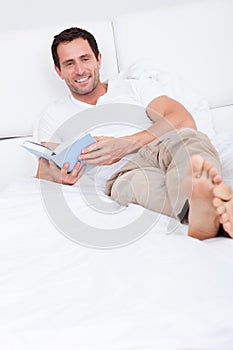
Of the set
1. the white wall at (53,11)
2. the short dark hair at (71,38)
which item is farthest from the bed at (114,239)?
the white wall at (53,11)

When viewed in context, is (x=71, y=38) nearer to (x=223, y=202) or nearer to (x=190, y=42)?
(x=190, y=42)

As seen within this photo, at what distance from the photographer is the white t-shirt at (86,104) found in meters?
1.91

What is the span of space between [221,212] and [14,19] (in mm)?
1686

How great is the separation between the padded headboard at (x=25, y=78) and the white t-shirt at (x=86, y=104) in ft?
0.33

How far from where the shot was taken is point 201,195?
1107mm

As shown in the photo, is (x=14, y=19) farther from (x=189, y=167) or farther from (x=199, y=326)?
(x=199, y=326)

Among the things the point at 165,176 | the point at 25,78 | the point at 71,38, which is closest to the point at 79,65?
the point at 71,38

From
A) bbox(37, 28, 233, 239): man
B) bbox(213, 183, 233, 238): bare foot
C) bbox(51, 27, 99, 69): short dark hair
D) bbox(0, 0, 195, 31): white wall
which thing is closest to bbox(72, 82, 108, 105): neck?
bbox(37, 28, 233, 239): man

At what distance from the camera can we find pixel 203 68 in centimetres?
212

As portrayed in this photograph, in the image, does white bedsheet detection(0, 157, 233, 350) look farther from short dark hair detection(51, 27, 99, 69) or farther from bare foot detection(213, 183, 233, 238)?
short dark hair detection(51, 27, 99, 69)

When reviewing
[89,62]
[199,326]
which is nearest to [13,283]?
[199,326]

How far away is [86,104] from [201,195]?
0.95m

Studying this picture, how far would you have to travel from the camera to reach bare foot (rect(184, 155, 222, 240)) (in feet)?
3.60

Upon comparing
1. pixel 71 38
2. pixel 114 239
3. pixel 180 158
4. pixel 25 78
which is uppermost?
pixel 71 38
